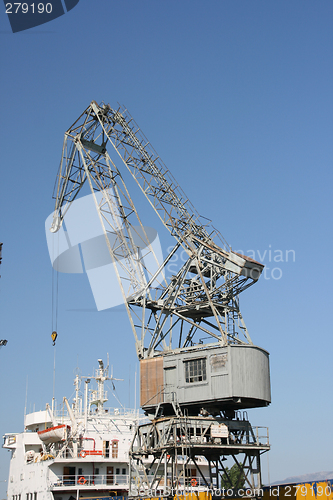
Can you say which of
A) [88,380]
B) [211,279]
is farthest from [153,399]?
[88,380]

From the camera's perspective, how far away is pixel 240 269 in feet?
139

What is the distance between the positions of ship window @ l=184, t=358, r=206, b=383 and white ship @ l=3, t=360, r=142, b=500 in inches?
427

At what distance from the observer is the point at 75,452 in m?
53.0

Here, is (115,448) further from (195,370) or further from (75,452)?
(195,370)

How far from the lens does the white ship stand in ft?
170

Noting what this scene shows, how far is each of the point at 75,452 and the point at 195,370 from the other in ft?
65.0

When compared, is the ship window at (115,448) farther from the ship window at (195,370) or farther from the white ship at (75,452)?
the ship window at (195,370)

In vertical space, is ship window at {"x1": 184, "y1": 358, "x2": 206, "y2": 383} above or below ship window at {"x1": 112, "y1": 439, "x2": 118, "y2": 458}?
above

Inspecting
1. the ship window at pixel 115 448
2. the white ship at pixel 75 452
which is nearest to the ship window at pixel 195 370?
the white ship at pixel 75 452

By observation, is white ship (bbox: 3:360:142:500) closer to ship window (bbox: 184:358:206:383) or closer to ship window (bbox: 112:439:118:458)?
ship window (bbox: 112:439:118:458)

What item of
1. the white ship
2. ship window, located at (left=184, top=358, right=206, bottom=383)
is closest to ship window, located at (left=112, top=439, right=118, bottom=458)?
the white ship

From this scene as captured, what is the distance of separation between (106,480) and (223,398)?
865 inches

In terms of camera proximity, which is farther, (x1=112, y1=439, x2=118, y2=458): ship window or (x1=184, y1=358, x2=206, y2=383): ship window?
(x1=112, y1=439, x2=118, y2=458): ship window

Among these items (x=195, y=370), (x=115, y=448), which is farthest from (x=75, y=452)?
(x=195, y=370)
